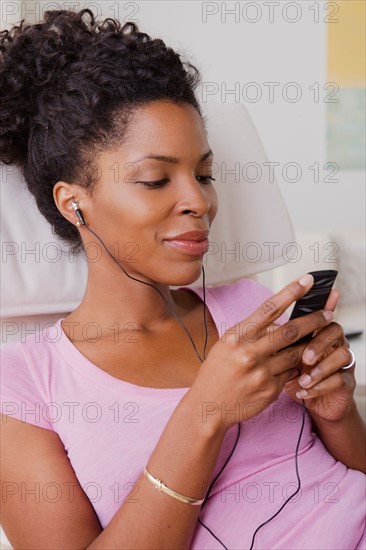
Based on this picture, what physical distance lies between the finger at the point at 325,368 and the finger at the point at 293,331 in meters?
0.06

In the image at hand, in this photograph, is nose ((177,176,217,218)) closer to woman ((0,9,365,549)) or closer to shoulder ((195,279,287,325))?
woman ((0,9,365,549))

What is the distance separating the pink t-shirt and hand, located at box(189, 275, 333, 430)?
0.44 feet

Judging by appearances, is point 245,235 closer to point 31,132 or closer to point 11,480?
point 31,132

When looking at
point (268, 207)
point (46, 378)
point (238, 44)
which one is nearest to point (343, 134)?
point (238, 44)

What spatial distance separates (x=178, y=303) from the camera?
126cm

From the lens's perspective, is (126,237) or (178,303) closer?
(126,237)

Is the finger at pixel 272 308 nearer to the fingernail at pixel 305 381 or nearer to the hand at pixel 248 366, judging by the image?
the hand at pixel 248 366

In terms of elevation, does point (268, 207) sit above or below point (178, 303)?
above

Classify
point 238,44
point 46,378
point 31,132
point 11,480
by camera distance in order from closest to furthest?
point 11,480 → point 46,378 → point 31,132 → point 238,44

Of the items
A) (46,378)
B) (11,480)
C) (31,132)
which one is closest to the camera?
(11,480)

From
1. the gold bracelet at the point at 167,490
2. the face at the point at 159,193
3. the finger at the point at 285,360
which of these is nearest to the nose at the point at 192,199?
the face at the point at 159,193

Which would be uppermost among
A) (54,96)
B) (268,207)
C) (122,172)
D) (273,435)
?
(54,96)

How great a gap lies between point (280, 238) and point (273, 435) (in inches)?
22.2

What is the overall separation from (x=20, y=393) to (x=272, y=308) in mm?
390
